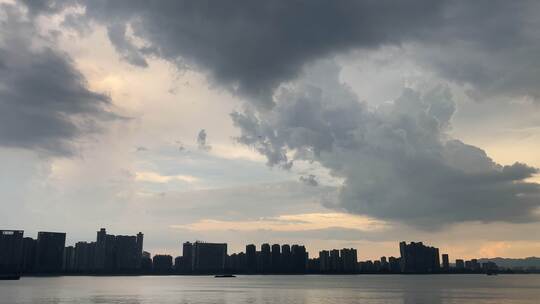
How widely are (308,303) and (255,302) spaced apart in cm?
1665

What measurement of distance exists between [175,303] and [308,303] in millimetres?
41191

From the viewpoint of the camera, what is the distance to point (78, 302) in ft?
494

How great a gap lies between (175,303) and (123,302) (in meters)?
16.2

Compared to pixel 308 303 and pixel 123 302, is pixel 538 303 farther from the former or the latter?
pixel 123 302

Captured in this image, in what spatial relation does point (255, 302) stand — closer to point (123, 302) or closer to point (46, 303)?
point (123, 302)

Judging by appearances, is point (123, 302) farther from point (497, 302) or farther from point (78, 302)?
point (497, 302)

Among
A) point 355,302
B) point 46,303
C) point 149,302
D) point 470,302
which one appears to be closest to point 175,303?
point 149,302

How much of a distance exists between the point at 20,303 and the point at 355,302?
102 m

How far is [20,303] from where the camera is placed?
14625cm

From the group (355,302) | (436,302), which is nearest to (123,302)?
(355,302)

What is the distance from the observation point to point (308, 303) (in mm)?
151750

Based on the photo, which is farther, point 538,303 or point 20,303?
point 538,303

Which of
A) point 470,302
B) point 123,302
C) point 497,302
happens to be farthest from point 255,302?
point 497,302

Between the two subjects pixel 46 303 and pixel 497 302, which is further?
pixel 497 302
